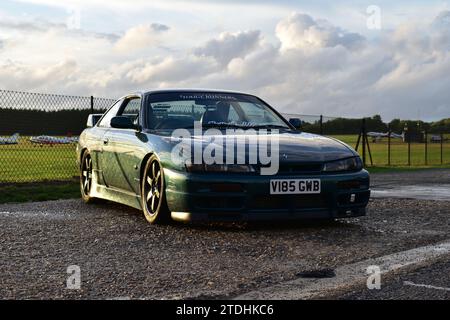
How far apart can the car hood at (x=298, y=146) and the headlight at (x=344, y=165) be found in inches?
1.6

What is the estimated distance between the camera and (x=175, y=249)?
552 centimetres

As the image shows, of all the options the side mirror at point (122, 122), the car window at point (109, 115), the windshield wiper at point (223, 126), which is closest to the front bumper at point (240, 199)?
the windshield wiper at point (223, 126)

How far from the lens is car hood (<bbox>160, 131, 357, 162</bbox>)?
6402 millimetres

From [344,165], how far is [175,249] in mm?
1955

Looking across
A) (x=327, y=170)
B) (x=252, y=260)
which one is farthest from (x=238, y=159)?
(x=252, y=260)

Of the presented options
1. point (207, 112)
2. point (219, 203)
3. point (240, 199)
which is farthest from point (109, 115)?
point (240, 199)

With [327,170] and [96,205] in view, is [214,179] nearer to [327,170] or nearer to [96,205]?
[327,170]

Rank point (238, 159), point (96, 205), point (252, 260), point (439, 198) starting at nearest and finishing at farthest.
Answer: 1. point (252, 260)
2. point (238, 159)
3. point (96, 205)
4. point (439, 198)

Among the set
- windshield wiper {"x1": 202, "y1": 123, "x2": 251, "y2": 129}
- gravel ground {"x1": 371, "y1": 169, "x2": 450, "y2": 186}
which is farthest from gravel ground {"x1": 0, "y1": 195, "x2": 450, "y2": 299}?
gravel ground {"x1": 371, "y1": 169, "x2": 450, "y2": 186}

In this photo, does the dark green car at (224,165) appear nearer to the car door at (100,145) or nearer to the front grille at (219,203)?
the front grille at (219,203)

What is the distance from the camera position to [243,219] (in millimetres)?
6195

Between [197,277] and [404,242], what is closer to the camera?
[197,277]

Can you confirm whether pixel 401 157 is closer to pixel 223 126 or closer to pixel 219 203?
pixel 223 126

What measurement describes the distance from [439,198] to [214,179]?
16.5 feet
